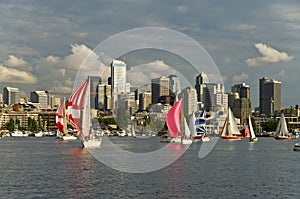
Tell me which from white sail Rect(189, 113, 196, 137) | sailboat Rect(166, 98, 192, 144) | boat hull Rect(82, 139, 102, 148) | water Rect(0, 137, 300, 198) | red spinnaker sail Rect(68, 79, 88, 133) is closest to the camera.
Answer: water Rect(0, 137, 300, 198)

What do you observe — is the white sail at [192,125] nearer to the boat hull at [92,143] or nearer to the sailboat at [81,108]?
the boat hull at [92,143]

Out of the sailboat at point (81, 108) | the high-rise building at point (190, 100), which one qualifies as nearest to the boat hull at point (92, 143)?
the sailboat at point (81, 108)

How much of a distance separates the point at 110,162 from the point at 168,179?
58.6ft

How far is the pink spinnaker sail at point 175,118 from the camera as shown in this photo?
4242 inches

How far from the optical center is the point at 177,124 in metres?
110

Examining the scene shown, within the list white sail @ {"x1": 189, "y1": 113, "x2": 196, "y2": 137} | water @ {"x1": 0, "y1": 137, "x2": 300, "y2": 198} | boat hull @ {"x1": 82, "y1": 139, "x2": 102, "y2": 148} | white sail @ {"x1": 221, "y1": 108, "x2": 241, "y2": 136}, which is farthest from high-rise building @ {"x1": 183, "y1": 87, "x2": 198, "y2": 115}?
water @ {"x1": 0, "y1": 137, "x2": 300, "y2": 198}

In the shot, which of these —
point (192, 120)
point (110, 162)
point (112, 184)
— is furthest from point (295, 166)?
point (192, 120)

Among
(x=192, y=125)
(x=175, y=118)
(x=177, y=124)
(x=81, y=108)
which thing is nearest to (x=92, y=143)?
(x=81, y=108)

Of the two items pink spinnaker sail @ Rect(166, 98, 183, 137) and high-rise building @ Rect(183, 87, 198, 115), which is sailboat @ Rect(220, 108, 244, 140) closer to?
high-rise building @ Rect(183, 87, 198, 115)

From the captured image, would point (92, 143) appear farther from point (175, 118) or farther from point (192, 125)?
point (192, 125)

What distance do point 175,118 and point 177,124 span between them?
77.3 inches

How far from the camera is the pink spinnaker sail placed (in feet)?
354

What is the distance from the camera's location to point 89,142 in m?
91.2

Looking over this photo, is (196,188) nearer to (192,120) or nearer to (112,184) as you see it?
(112,184)
